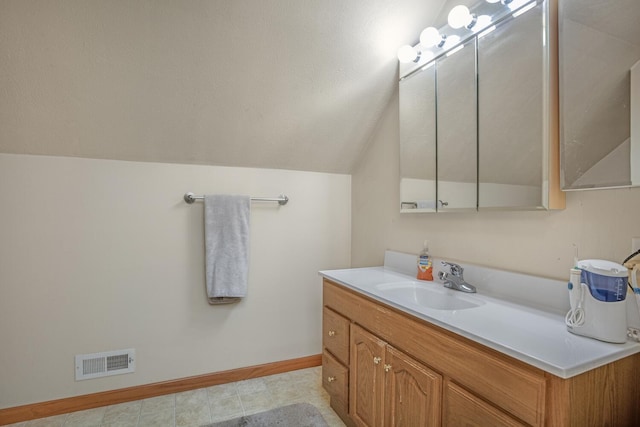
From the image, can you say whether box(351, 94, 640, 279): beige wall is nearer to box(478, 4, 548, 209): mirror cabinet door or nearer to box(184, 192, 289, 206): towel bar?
box(478, 4, 548, 209): mirror cabinet door

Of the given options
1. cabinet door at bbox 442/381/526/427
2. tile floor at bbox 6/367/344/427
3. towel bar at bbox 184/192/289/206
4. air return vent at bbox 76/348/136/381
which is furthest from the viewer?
towel bar at bbox 184/192/289/206

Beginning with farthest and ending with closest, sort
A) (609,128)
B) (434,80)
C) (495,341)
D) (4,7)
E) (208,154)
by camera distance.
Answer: (208,154), (434,80), (4,7), (609,128), (495,341)

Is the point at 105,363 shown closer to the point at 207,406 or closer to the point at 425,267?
the point at 207,406

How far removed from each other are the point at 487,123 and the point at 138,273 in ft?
6.94

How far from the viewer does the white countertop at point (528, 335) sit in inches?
33.3

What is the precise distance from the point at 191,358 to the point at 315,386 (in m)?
0.84

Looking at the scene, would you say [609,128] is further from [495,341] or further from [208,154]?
[208,154]

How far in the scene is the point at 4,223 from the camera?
6.02 feet

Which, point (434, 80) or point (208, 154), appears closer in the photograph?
point (434, 80)

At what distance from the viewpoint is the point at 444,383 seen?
44.9 inches

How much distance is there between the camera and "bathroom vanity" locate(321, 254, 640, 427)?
2.84 feet

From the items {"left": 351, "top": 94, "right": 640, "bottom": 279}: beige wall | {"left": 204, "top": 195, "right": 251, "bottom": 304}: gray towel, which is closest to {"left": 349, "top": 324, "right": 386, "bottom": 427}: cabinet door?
{"left": 351, "top": 94, "right": 640, "bottom": 279}: beige wall

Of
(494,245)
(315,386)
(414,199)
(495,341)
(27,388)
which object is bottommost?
(315,386)

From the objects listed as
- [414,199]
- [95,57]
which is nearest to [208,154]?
[95,57]
